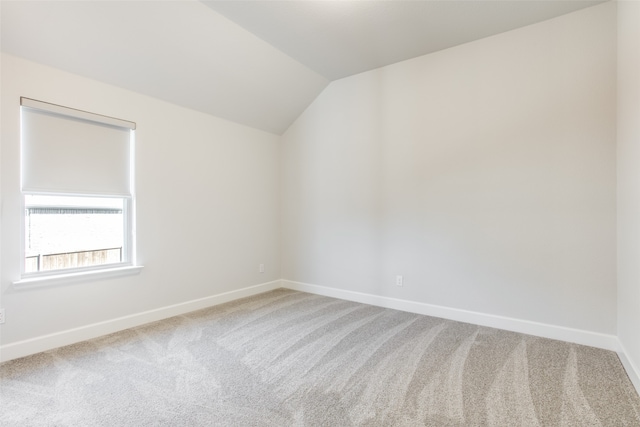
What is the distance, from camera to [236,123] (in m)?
4.17

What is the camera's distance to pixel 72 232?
286 centimetres

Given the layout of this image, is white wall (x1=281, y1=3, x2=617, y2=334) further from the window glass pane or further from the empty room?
the window glass pane

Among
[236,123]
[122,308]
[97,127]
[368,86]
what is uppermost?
[368,86]

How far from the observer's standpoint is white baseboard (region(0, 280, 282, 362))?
2.43 metres

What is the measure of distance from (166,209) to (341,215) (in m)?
2.13

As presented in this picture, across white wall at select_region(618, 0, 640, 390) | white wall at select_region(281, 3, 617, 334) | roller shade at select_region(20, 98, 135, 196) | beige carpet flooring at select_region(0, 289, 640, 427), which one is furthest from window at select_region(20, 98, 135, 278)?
white wall at select_region(618, 0, 640, 390)

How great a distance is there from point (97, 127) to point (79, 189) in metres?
0.61

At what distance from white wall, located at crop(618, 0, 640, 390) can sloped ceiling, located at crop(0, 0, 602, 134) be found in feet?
2.10

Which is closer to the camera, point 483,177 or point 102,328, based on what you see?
point 102,328

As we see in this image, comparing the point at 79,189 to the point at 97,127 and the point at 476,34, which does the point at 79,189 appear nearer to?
the point at 97,127

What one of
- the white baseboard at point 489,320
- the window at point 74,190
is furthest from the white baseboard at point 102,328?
the white baseboard at point 489,320

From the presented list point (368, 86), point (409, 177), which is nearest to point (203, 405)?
point (409, 177)

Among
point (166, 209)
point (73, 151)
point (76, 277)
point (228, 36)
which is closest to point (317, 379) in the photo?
point (76, 277)

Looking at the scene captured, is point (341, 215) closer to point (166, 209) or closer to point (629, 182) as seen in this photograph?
point (166, 209)
